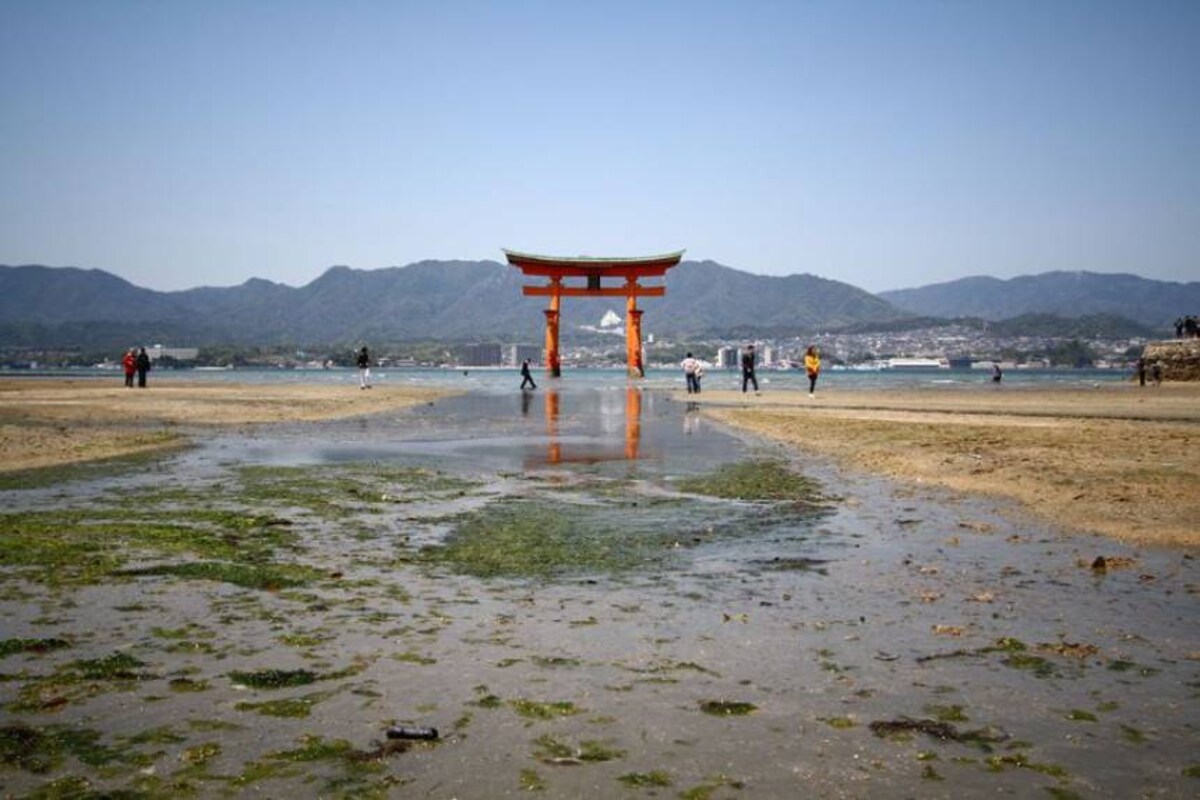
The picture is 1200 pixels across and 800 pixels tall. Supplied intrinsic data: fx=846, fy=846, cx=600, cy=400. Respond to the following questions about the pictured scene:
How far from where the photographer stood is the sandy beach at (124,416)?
57.8ft

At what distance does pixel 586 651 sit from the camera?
5523 mm

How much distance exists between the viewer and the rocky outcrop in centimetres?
4922

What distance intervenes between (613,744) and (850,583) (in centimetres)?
388

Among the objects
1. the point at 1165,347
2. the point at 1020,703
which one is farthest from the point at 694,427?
the point at 1165,347

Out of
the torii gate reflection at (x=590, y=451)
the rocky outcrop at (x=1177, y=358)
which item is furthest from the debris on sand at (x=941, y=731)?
the rocky outcrop at (x=1177, y=358)

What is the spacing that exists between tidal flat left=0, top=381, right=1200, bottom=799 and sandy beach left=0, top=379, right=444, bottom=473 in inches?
285

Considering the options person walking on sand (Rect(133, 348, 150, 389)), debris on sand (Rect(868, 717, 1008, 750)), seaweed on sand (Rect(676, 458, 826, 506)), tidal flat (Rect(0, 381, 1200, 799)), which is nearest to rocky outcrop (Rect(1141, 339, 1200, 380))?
seaweed on sand (Rect(676, 458, 826, 506))

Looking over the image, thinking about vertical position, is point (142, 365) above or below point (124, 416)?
above

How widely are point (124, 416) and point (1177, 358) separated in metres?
54.7

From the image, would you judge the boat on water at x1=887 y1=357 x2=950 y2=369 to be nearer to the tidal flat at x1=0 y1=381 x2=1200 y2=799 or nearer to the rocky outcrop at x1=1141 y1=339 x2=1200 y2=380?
the rocky outcrop at x1=1141 y1=339 x2=1200 y2=380

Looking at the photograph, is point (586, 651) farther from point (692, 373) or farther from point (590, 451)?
point (692, 373)

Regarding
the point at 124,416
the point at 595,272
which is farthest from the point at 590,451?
the point at 595,272

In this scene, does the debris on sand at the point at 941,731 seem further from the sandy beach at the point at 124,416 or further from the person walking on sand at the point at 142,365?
the person walking on sand at the point at 142,365

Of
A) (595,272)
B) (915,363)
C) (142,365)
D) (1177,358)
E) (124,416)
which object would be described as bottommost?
(915,363)
